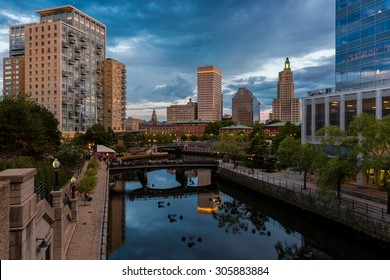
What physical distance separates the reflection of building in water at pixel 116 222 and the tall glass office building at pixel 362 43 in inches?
1422

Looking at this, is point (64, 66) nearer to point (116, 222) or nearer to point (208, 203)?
point (208, 203)

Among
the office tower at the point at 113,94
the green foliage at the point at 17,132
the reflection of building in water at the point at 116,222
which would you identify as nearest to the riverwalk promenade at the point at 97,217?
the reflection of building in water at the point at 116,222

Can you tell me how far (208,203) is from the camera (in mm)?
47688

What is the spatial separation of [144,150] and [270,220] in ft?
295

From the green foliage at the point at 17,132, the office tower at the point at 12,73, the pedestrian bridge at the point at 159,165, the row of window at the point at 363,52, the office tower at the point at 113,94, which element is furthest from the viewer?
the office tower at the point at 12,73

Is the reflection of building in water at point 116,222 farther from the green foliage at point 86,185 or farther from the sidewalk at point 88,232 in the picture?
the green foliage at point 86,185

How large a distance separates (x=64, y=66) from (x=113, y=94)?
2754 centimetres

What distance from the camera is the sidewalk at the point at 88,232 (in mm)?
19494

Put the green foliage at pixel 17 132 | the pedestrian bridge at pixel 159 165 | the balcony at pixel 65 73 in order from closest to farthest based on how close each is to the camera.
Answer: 1. the green foliage at pixel 17 132
2. the pedestrian bridge at pixel 159 165
3. the balcony at pixel 65 73

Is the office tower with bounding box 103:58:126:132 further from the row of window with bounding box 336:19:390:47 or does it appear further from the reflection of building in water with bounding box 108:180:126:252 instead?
the row of window with bounding box 336:19:390:47

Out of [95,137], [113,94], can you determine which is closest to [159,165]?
[95,137]
